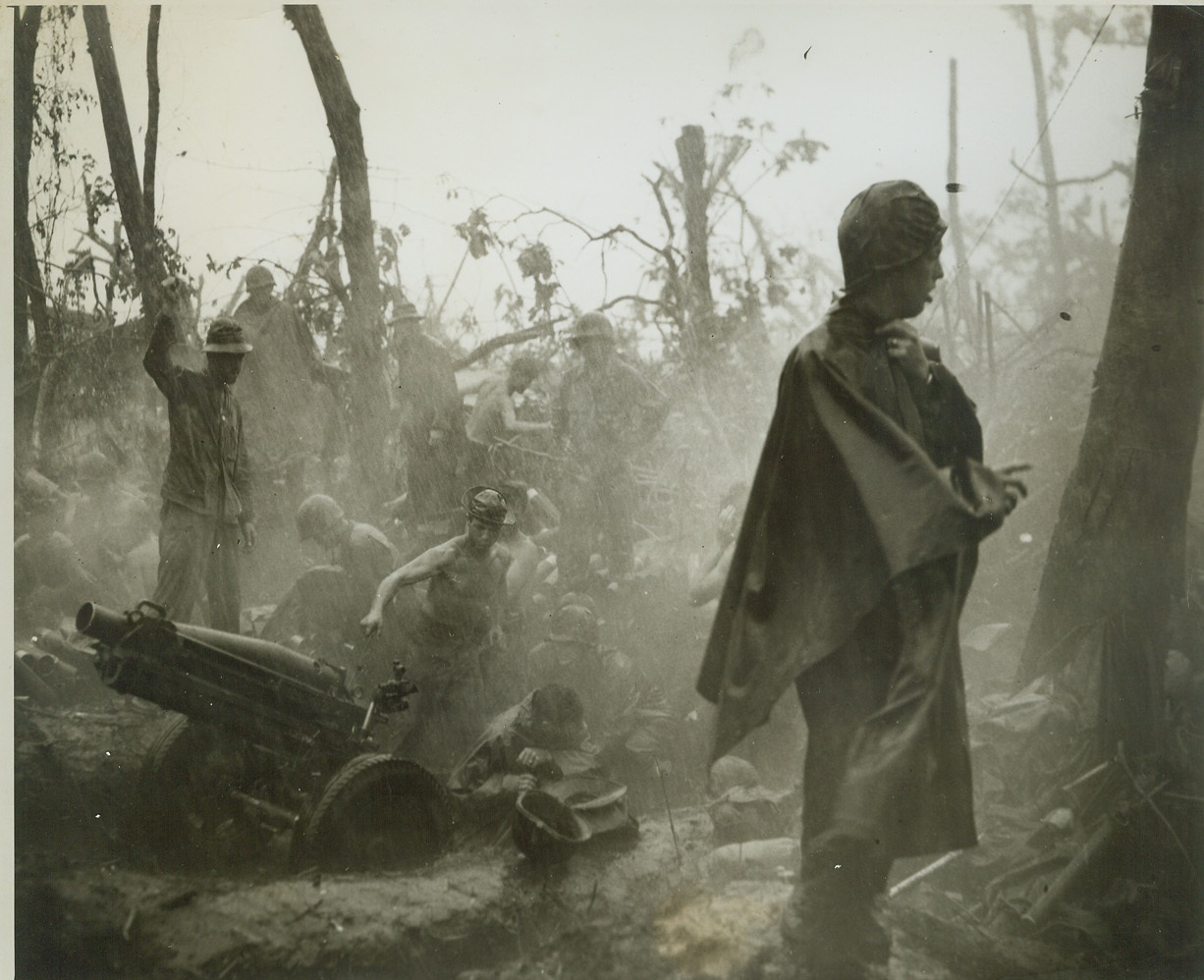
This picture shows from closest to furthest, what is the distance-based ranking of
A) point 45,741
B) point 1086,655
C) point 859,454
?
point 859,454
point 45,741
point 1086,655

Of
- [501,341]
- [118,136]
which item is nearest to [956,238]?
[501,341]

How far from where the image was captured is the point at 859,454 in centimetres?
344

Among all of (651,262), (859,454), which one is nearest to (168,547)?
(651,262)

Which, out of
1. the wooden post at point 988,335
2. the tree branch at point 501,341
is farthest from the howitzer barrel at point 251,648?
the wooden post at point 988,335

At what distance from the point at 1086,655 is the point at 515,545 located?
2468 mm

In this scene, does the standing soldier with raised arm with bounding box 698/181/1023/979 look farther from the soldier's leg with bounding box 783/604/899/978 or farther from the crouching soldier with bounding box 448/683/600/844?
the crouching soldier with bounding box 448/683/600/844

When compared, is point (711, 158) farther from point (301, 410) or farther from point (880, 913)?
point (880, 913)

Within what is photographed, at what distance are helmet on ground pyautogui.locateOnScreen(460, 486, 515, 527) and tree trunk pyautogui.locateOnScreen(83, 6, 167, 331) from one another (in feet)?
4.98

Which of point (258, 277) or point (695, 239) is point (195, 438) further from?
point (695, 239)

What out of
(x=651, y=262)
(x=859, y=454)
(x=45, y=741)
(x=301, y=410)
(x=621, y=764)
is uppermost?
(x=651, y=262)

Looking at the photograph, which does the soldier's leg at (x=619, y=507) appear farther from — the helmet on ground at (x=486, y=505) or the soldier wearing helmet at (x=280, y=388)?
the soldier wearing helmet at (x=280, y=388)

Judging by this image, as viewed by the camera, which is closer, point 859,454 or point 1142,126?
point 859,454

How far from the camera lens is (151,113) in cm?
414

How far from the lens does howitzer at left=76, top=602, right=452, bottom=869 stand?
367cm
